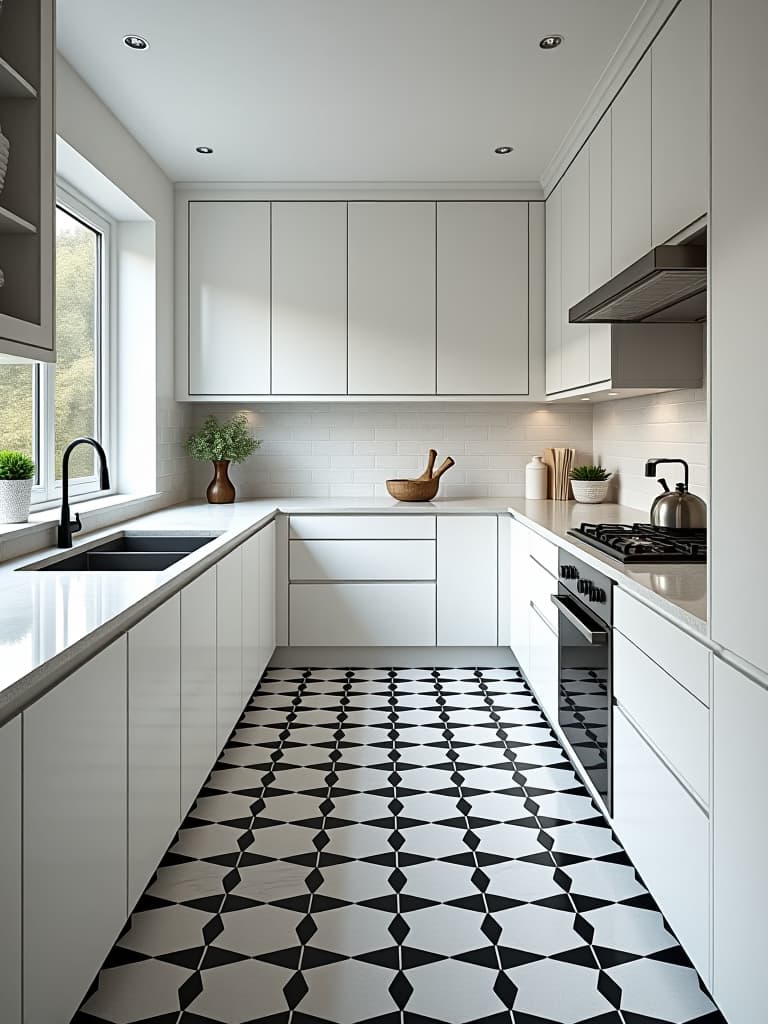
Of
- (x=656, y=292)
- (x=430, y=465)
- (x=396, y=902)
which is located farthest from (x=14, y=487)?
(x=430, y=465)

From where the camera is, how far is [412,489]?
4.88 meters

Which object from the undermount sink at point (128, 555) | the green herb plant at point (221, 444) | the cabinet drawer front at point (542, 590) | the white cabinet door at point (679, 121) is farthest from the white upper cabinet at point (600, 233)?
the green herb plant at point (221, 444)

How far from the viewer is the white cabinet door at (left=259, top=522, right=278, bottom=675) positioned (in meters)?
4.12

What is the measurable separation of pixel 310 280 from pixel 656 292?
8.26 feet

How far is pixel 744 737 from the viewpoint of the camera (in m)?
1.57

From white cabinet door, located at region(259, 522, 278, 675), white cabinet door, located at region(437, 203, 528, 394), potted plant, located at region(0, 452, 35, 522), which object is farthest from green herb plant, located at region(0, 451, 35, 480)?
white cabinet door, located at region(437, 203, 528, 394)

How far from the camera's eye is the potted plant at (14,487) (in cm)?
289

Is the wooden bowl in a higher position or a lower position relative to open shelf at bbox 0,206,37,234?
lower

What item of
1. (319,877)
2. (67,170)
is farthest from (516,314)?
(319,877)

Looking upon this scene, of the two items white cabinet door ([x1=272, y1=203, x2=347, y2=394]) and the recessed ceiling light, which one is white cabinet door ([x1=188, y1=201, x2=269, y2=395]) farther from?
the recessed ceiling light

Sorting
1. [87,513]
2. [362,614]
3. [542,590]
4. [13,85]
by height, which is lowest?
[362,614]

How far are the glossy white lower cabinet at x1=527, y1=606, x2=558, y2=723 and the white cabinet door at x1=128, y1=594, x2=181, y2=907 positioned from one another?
4.97 ft

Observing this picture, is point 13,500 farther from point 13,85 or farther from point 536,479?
point 536,479

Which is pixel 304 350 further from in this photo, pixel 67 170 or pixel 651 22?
pixel 651 22
